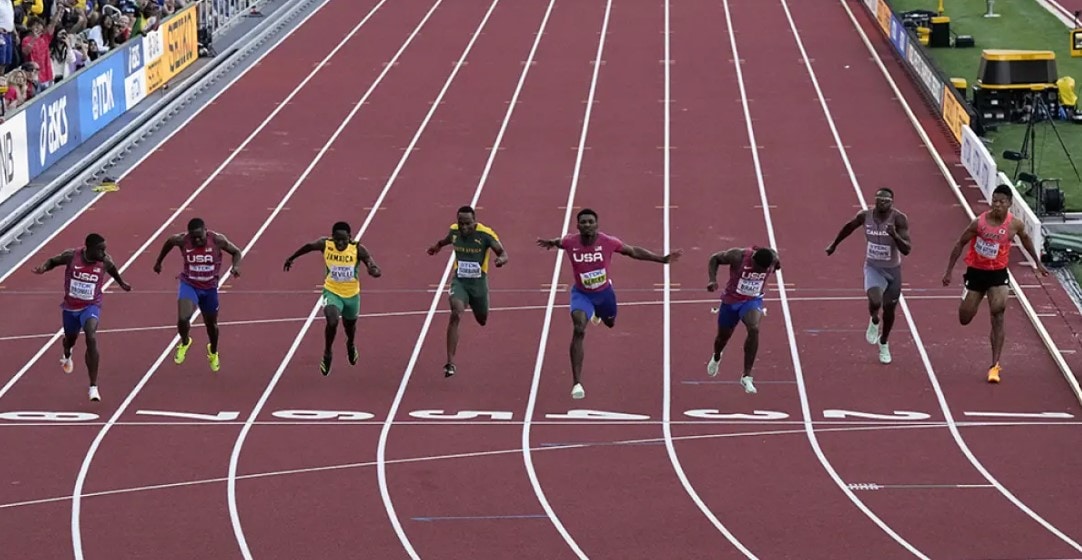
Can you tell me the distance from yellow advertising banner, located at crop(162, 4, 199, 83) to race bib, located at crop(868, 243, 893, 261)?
58.8 ft

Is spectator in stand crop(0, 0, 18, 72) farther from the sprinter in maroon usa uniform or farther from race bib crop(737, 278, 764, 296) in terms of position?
race bib crop(737, 278, 764, 296)

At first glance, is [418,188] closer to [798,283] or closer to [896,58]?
[798,283]

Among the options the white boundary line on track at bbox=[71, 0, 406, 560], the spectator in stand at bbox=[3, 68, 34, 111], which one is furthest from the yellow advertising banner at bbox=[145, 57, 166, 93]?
the spectator in stand at bbox=[3, 68, 34, 111]

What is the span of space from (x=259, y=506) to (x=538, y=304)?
6.81 metres

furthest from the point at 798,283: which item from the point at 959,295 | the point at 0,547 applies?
the point at 0,547

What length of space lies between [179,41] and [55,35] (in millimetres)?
4804

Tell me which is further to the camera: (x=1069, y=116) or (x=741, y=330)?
(x=1069, y=116)

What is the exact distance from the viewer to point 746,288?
16.0 m

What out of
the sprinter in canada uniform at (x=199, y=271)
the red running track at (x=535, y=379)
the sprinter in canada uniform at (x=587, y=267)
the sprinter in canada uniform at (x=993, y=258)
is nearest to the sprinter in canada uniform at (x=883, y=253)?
the red running track at (x=535, y=379)

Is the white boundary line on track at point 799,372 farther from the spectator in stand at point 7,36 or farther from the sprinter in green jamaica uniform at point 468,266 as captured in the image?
the spectator in stand at point 7,36

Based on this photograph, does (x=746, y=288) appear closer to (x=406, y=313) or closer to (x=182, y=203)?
(x=406, y=313)

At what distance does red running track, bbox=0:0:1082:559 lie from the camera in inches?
520

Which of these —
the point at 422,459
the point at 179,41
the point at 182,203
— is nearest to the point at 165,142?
the point at 182,203

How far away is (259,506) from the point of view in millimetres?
13602
